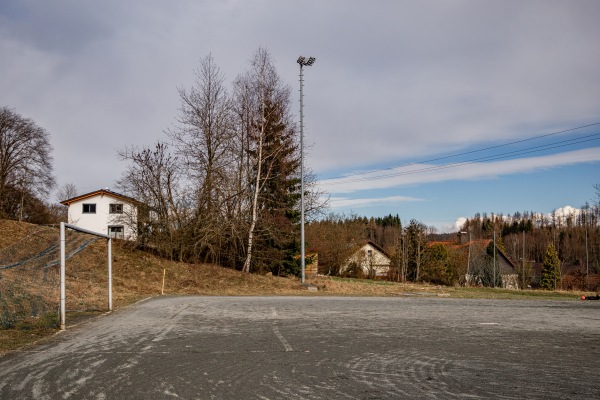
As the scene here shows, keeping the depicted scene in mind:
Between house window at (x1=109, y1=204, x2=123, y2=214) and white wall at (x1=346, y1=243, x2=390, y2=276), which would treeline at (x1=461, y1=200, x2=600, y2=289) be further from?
→ house window at (x1=109, y1=204, x2=123, y2=214)

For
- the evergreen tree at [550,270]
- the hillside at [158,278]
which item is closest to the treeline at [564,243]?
the evergreen tree at [550,270]

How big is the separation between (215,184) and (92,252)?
8.90 metres

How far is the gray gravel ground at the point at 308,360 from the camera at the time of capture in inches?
235

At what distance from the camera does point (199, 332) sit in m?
10.8

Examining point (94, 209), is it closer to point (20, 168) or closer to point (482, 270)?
point (20, 168)

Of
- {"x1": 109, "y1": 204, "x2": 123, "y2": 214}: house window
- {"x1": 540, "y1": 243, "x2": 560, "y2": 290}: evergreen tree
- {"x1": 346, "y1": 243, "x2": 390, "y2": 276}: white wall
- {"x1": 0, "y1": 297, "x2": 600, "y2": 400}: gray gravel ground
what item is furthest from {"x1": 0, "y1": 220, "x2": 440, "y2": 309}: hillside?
{"x1": 540, "y1": 243, "x2": 560, "y2": 290}: evergreen tree

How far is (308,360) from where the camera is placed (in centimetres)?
786

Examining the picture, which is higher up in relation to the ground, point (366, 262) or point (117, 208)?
point (117, 208)

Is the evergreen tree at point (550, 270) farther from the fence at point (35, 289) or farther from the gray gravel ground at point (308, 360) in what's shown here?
the fence at point (35, 289)

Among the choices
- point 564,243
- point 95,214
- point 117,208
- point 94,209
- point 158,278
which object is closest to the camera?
point 158,278

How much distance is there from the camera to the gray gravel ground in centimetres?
598

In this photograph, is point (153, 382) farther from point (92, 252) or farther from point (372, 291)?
point (92, 252)

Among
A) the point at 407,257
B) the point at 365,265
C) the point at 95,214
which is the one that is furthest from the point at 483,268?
the point at 95,214

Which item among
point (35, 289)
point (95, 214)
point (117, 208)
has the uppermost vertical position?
point (95, 214)
